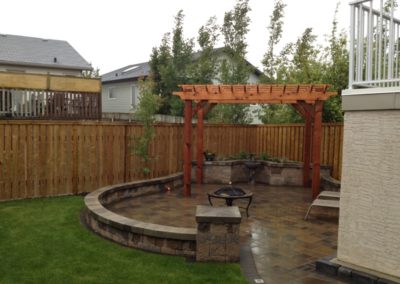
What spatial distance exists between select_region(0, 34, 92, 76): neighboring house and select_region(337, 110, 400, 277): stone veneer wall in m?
20.5

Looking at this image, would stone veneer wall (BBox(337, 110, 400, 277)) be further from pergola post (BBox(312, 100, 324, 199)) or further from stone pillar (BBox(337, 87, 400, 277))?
pergola post (BBox(312, 100, 324, 199))

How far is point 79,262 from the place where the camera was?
5.17 m

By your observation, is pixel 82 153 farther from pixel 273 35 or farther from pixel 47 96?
pixel 273 35

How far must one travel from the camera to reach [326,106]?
13352mm

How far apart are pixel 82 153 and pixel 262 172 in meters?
5.90

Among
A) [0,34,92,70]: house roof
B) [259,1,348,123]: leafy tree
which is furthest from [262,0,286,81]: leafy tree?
[0,34,92,70]: house roof

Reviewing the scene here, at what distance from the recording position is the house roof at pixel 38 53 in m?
21.2

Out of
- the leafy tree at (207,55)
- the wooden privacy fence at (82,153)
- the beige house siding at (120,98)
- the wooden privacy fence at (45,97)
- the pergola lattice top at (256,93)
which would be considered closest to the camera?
the wooden privacy fence at (82,153)

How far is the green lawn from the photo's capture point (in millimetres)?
4684

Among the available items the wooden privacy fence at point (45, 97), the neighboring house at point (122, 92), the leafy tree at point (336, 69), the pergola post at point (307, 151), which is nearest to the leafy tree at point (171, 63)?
the neighboring house at point (122, 92)

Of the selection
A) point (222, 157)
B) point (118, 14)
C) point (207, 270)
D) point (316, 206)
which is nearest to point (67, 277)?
point (207, 270)

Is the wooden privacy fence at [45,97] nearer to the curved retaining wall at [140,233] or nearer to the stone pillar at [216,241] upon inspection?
the curved retaining wall at [140,233]

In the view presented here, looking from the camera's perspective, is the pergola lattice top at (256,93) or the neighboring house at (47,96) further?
the neighboring house at (47,96)

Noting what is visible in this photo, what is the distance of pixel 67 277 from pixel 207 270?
1786 millimetres
